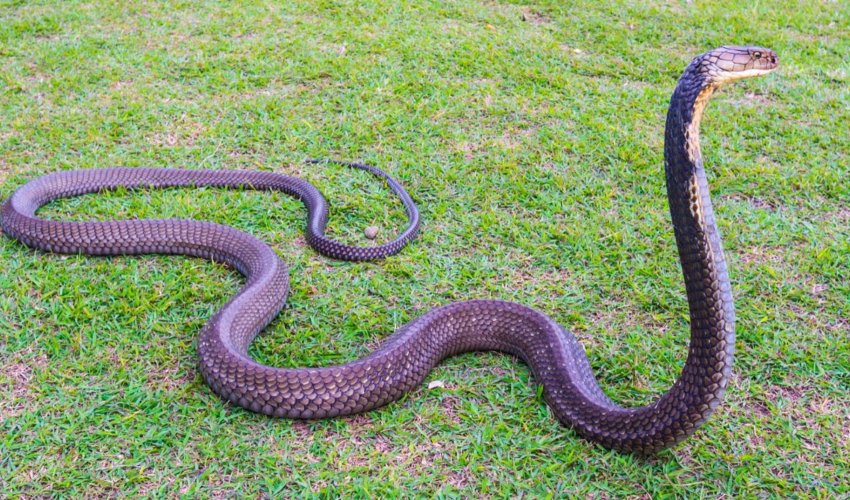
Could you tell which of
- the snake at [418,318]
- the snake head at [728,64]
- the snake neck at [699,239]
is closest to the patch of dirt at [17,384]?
the snake at [418,318]

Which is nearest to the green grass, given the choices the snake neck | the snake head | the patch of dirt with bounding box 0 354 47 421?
the patch of dirt with bounding box 0 354 47 421

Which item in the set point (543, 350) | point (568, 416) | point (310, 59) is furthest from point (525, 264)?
point (310, 59)

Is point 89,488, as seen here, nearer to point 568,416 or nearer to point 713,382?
point 568,416

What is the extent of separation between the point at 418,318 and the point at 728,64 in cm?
185

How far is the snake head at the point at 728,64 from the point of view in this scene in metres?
2.55

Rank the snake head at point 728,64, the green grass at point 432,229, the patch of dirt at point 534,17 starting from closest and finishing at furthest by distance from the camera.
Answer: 1. the snake head at point 728,64
2. the green grass at point 432,229
3. the patch of dirt at point 534,17

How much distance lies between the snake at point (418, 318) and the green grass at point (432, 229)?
0.10 meters

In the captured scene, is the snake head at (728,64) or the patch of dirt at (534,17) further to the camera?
the patch of dirt at (534,17)

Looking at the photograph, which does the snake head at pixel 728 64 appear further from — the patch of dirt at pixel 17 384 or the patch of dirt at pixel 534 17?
the patch of dirt at pixel 534 17

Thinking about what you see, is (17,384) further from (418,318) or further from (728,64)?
(728,64)

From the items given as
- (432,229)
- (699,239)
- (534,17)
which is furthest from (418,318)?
(534,17)

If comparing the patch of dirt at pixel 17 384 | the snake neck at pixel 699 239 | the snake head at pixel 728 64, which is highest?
the snake head at pixel 728 64

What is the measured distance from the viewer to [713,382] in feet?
8.86

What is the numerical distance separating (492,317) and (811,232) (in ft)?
7.65
